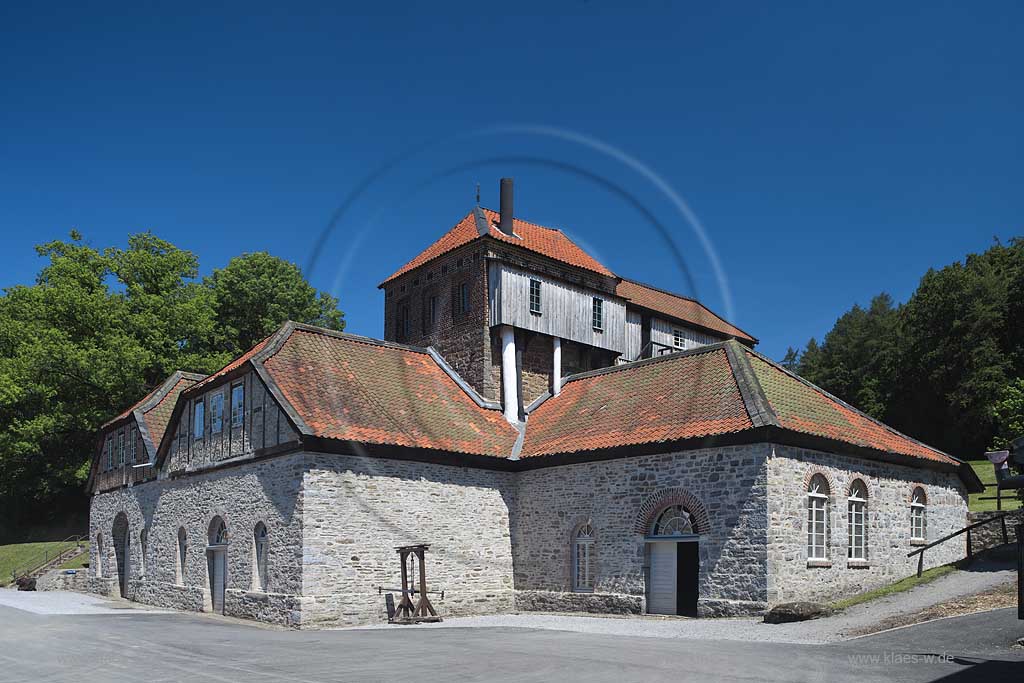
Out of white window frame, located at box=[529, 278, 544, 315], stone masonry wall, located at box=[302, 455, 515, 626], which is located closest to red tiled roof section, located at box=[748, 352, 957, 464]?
stone masonry wall, located at box=[302, 455, 515, 626]

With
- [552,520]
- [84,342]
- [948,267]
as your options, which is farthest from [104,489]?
[948,267]

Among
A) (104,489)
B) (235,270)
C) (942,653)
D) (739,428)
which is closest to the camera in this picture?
(942,653)

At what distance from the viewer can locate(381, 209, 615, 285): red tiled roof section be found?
97.1 feet

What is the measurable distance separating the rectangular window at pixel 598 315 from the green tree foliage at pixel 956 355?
75.1ft

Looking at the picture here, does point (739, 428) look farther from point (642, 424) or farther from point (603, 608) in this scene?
point (603, 608)

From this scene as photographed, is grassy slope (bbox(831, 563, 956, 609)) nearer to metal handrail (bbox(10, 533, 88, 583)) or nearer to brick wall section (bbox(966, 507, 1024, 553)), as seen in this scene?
brick wall section (bbox(966, 507, 1024, 553))

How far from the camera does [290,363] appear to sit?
2356 centimetres

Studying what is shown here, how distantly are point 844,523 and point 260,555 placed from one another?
1418 centimetres

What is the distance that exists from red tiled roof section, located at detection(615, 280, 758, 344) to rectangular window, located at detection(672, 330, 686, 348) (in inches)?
24.1

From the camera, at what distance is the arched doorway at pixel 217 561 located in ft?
80.1

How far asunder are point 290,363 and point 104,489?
50.1 ft

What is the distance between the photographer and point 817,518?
2034cm

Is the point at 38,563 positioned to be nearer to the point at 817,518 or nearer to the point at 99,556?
the point at 99,556

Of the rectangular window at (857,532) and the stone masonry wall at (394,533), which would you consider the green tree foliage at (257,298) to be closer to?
the stone masonry wall at (394,533)
